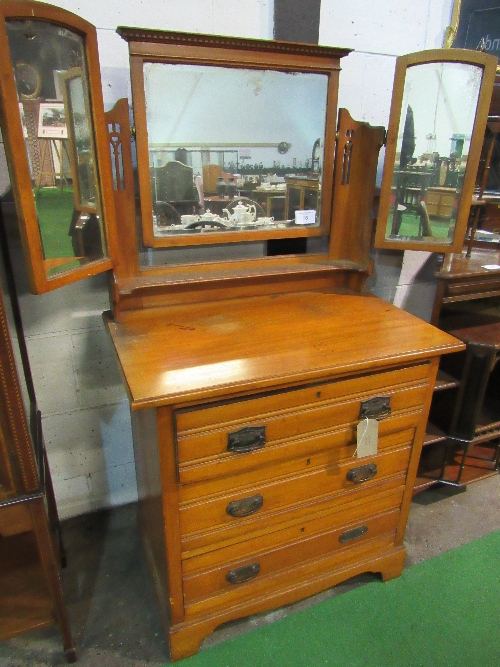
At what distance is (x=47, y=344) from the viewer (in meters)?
1.77

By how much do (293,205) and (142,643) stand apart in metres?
1.65

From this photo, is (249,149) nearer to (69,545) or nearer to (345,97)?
(345,97)

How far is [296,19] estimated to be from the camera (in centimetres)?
168

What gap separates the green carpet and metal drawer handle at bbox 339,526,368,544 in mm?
258

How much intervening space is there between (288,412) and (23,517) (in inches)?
31.0

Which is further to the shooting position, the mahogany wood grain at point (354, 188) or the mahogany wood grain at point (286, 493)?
the mahogany wood grain at point (354, 188)

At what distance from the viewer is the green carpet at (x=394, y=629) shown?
1.55 meters

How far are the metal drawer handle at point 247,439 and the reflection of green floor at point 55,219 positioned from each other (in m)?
0.73

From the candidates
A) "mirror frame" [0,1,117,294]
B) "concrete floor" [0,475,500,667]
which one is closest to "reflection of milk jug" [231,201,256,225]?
"mirror frame" [0,1,117,294]

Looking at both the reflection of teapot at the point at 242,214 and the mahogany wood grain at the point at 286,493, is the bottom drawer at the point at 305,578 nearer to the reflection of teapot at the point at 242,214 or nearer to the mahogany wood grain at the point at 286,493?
the mahogany wood grain at the point at 286,493

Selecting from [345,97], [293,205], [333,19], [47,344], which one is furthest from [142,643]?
[333,19]

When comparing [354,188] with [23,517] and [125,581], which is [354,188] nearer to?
[23,517]

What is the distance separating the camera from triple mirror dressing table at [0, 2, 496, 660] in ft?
4.17

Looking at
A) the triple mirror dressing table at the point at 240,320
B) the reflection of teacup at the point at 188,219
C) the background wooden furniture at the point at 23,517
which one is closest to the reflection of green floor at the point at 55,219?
the triple mirror dressing table at the point at 240,320
